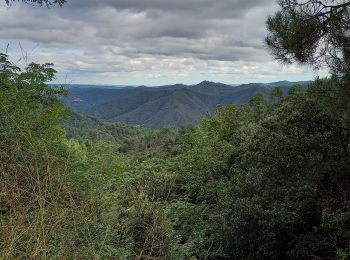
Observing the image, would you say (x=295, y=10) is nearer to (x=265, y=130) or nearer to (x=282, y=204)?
(x=282, y=204)

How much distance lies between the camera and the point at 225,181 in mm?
16516

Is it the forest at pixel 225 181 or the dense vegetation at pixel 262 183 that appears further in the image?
the dense vegetation at pixel 262 183

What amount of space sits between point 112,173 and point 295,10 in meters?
7.48

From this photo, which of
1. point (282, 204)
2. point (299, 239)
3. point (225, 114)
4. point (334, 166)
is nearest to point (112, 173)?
point (282, 204)

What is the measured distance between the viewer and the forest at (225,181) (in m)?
4.26

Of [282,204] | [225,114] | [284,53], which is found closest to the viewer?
[284,53]

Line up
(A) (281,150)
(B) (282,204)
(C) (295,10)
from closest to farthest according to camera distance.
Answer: (C) (295,10)
(B) (282,204)
(A) (281,150)

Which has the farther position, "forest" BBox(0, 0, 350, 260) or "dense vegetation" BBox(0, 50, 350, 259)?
"dense vegetation" BBox(0, 50, 350, 259)

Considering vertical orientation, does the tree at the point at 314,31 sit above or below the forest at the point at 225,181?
above

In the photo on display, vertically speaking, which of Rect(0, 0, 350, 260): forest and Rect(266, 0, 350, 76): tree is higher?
Rect(266, 0, 350, 76): tree

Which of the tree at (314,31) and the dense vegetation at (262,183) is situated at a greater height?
the tree at (314,31)

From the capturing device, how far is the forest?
4258mm

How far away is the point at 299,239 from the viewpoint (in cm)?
1038

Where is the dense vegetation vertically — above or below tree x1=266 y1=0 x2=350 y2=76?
below
